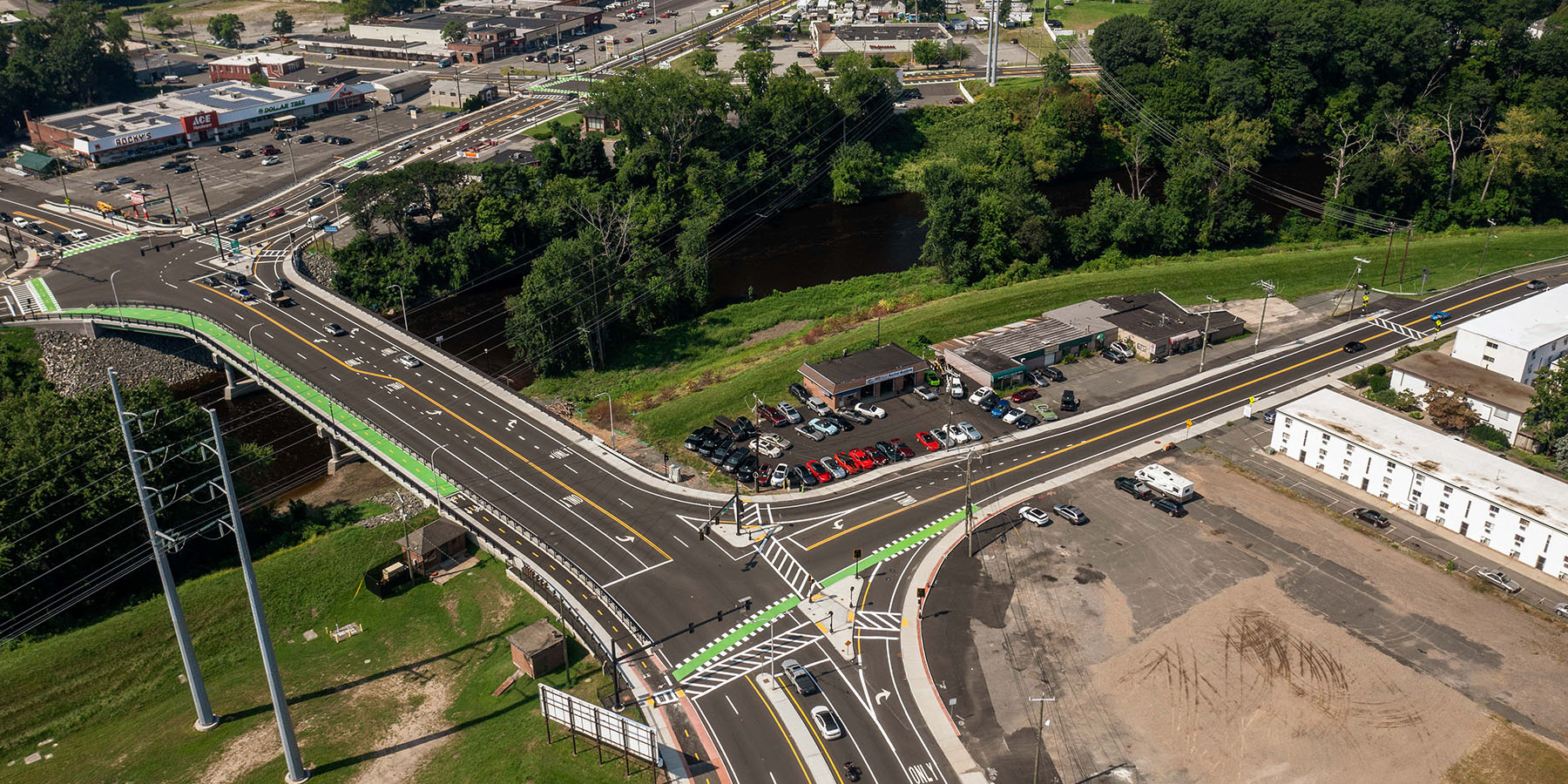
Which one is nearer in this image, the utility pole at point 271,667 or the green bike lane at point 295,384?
the utility pole at point 271,667

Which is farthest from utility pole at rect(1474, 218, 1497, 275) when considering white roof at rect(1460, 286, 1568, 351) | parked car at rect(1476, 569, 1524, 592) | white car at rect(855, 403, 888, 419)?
white car at rect(855, 403, 888, 419)

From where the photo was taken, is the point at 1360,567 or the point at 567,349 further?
the point at 567,349

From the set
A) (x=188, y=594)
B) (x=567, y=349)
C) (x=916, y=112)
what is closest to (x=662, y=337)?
(x=567, y=349)

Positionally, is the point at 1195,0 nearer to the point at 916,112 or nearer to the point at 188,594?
the point at 916,112

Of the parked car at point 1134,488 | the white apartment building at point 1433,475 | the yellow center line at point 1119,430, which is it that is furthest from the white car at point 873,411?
the white apartment building at point 1433,475

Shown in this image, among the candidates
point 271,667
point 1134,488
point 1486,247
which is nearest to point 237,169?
point 271,667

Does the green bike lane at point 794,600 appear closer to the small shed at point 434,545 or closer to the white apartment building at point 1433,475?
the small shed at point 434,545
